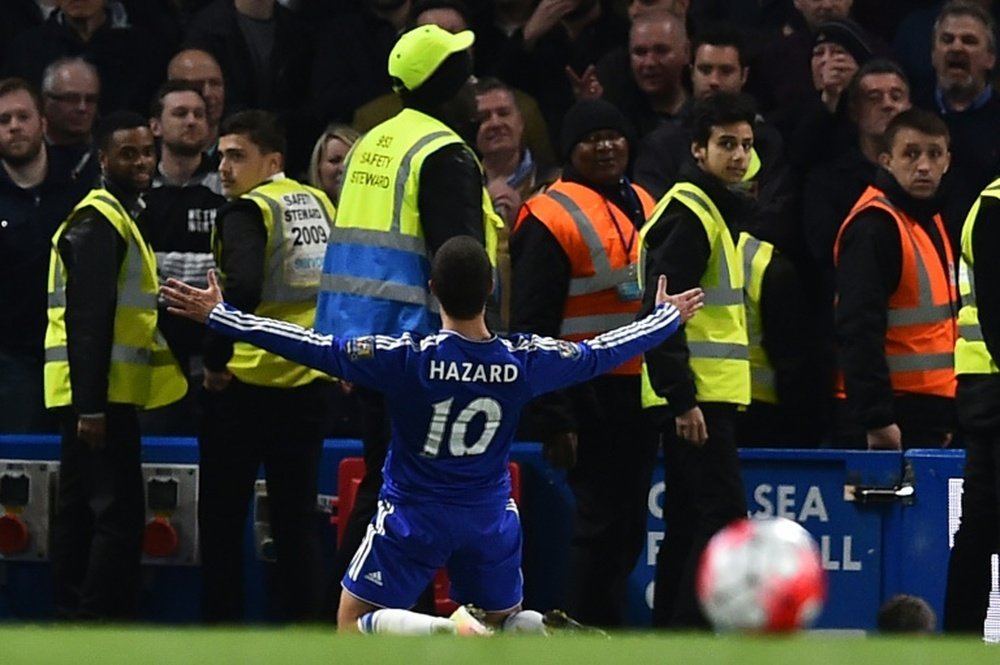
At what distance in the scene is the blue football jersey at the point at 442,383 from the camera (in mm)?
8219

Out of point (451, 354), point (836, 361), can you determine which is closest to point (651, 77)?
point (836, 361)

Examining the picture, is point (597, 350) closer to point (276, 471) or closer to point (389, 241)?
point (389, 241)

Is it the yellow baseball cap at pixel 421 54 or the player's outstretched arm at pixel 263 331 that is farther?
the yellow baseball cap at pixel 421 54

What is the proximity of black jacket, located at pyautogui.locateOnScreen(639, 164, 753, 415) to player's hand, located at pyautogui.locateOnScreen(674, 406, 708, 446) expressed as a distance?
2 cm

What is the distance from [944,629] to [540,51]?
13.6ft

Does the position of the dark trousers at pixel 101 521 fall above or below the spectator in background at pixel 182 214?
below

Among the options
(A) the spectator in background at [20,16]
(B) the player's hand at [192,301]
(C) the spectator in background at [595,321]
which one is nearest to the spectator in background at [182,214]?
(C) the spectator in background at [595,321]

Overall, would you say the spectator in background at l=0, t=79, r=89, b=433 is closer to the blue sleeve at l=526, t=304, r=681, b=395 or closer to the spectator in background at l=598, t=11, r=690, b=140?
the spectator in background at l=598, t=11, r=690, b=140

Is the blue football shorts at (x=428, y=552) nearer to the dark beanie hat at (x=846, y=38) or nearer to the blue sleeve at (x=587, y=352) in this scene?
the blue sleeve at (x=587, y=352)

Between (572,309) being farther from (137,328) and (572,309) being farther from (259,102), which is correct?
(259,102)

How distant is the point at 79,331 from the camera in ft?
33.1

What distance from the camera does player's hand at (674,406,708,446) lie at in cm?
953

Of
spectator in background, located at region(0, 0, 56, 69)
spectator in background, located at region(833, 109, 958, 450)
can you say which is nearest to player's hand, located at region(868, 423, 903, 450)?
spectator in background, located at region(833, 109, 958, 450)

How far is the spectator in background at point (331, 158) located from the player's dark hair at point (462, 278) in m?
3.23
